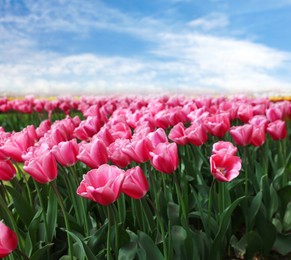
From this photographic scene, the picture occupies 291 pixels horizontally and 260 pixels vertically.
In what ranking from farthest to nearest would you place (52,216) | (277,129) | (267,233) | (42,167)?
(277,129)
(267,233)
(52,216)
(42,167)

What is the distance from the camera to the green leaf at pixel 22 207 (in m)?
3.05

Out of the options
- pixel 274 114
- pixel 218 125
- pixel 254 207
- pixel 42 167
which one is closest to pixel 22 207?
pixel 42 167

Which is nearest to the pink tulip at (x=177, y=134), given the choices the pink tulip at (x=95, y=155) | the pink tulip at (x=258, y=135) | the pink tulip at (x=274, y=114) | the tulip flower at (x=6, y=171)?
the pink tulip at (x=258, y=135)

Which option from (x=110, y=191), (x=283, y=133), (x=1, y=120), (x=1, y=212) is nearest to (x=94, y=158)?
(x=110, y=191)

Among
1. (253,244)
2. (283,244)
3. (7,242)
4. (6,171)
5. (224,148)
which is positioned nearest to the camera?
(7,242)

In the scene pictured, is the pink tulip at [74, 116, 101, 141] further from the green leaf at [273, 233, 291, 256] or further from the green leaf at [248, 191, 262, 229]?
the green leaf at [273, 233, 291, 256]

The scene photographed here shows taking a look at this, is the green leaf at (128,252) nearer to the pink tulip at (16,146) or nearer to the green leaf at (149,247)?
the green leaf at (149,247)

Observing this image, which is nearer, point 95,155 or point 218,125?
point 95,155

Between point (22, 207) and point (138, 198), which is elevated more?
point (138, 198)

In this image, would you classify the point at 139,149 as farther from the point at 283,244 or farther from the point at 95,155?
the point at 283,244

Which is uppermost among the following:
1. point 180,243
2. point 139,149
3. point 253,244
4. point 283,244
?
point 139,149

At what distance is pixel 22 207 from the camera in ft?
10.1

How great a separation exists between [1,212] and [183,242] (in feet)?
3.50

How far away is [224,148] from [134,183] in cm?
61
